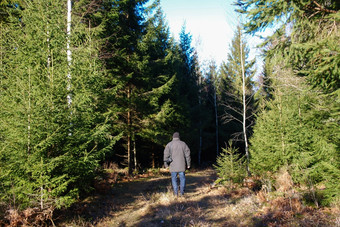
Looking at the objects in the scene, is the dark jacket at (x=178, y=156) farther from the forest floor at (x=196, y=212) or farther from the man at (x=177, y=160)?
the forest floor at (x=196, y=212)

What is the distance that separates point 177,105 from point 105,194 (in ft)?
32.9

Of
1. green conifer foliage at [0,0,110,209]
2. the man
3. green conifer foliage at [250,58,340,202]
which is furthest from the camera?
green conifer foliage at [250,58,340,202]

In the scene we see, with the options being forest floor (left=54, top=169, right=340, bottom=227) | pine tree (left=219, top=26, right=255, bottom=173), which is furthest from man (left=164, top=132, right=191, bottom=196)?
pine tree (left=219, top=26, right=255, bottom=173)

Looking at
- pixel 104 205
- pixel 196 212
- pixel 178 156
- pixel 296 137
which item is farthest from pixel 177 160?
pixel 296 137

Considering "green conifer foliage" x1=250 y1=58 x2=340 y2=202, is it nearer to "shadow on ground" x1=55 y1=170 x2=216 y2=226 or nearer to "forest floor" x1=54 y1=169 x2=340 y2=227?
"forest floor" x1=54 y1=169 x2=340 y2=227

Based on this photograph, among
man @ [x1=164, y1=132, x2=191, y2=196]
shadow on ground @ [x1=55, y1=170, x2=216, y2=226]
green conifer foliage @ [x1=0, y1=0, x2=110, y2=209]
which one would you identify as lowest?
shadow on ground @ [x1=55, y1=170, x2=216, y2=226]

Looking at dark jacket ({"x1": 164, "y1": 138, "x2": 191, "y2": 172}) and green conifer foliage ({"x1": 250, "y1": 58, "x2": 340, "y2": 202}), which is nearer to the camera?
dark jacket ({"x1": 164, "y1": 138, "x2": 191, "y2": 172})

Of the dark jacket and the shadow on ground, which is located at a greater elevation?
the dark jacket

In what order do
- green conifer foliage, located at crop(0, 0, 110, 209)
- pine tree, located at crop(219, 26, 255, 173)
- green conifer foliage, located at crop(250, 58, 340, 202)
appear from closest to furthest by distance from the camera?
1. green conifer foliage, located at crop(0, 0, 110, 209)
2. green conifer foliage, located at crop(250, 58, 340, 202)
3. pine tree, located at crop(219, 26, 255, 173)

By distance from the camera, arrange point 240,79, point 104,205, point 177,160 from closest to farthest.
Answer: point 104,205, point 177,160, point 240,79

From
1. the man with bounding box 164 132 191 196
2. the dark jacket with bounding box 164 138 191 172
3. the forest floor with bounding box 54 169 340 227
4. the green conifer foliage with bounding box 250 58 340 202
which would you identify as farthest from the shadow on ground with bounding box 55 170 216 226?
the green conifer foliage with bounding box 250 58 340 202

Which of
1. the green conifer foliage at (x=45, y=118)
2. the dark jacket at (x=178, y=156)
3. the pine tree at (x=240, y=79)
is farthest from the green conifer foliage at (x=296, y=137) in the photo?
the green conifer foliage at (x=45, y=118)

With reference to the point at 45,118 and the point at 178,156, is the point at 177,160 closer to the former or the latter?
the point at 178,156

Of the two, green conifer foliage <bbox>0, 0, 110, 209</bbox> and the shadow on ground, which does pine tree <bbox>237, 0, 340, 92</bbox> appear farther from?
the shadow on ground
